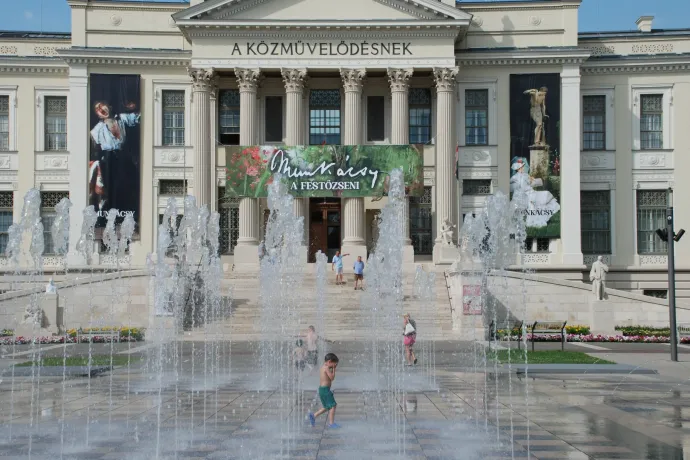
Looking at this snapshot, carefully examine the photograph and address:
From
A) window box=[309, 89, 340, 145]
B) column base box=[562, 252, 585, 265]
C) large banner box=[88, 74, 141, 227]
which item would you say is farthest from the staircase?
window box=[309, 89, 340, 145]

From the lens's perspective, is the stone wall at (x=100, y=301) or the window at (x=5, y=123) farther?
the window at (x=5, y=123)

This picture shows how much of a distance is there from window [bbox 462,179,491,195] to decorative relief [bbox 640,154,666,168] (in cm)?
862

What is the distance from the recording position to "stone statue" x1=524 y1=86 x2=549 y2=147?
4866 cm

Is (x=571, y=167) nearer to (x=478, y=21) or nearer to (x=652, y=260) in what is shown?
(x=652, y=260)

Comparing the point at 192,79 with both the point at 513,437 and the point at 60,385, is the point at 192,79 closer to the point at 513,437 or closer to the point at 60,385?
the point at 60,385

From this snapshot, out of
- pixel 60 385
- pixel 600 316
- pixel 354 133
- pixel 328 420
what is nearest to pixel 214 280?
pixel 354 133

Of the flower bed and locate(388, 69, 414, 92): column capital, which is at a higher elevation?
locate(388, 69, 414, 92): column capital

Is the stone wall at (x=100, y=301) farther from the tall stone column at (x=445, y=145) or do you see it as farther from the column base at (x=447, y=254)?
the tall stone column at (x=445, y=145)

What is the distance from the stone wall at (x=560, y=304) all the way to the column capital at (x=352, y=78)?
12612mm

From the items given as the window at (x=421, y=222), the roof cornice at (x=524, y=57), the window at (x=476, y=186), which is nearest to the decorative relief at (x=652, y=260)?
the window at (x=476, y=186)

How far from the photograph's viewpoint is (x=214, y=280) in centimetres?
4003

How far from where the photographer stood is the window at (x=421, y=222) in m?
49.7

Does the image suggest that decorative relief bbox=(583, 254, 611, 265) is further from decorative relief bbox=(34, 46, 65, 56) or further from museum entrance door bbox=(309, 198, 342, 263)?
decorative relief bbox=(34, 46, 65, 56)

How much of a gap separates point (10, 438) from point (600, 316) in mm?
27541
